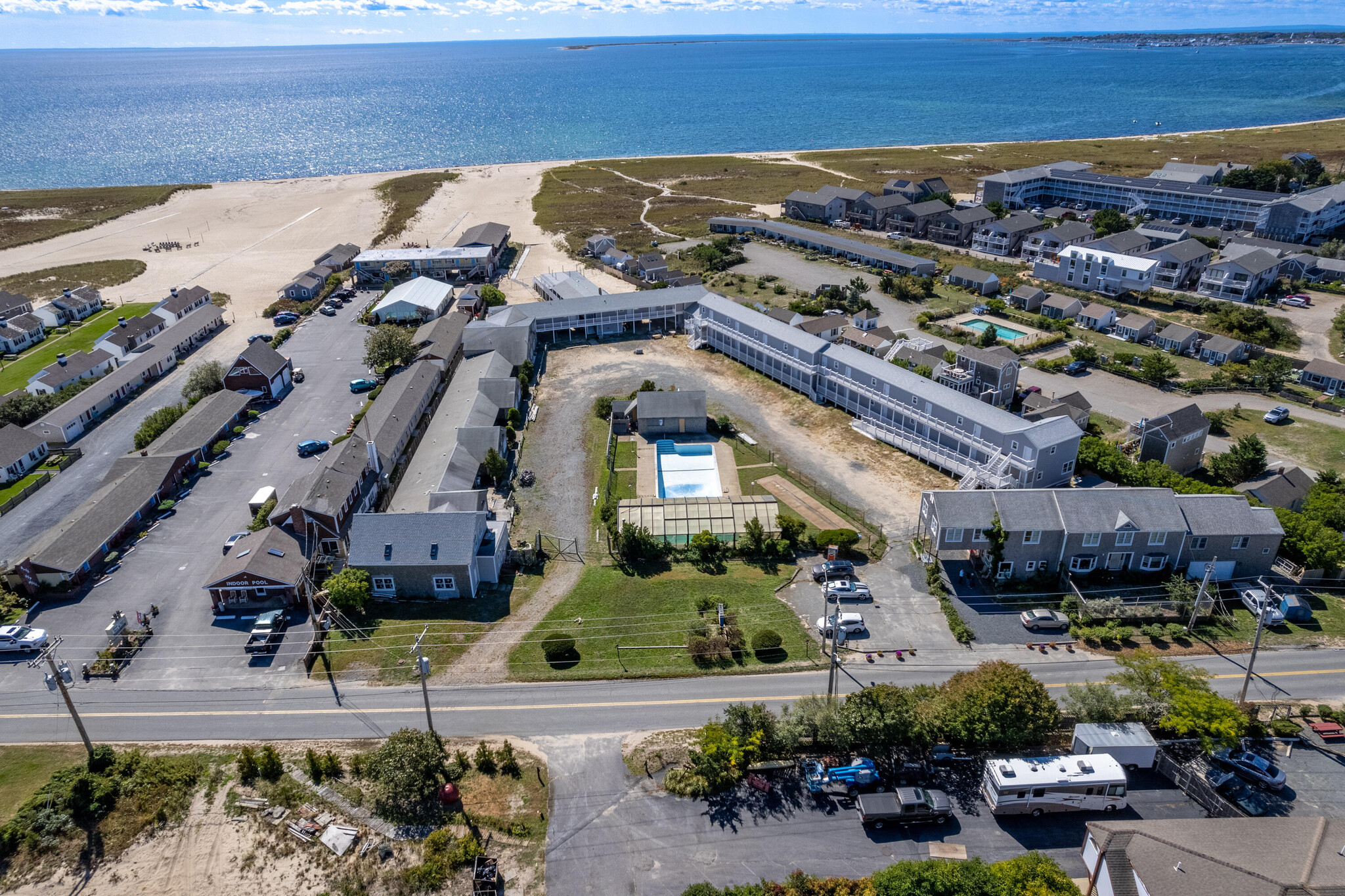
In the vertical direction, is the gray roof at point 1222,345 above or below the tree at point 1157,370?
above

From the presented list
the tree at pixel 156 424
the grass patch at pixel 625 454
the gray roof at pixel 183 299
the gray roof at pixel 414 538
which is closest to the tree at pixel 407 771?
the gray roof at pixel 414 538

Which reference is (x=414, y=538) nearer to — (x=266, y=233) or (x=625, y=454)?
(x=625, y=454)

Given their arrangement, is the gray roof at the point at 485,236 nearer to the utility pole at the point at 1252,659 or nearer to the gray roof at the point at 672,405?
the gray roof at the point at 672,405

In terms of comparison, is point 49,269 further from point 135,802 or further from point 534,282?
point 135,802

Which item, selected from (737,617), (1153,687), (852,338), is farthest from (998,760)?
(852,338)

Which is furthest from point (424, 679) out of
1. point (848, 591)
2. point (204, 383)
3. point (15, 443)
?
point (204, 383)
